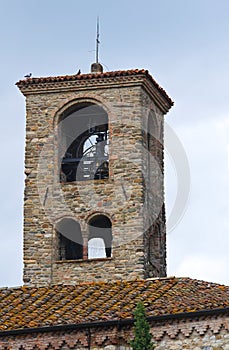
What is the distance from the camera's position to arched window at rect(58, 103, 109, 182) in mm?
39438

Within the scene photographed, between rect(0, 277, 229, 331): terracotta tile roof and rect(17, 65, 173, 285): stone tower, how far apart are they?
2.06 m

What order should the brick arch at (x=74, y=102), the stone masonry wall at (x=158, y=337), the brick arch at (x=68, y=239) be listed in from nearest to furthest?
the stone masonry wall at (x=158, y=337)
the brick arch at (x=68, y=239)
the brick arch at (x=74, y=102)

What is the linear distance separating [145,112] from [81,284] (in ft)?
17.3

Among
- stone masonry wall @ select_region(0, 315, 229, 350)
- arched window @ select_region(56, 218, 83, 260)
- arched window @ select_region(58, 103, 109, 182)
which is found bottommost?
stone masonry wall @ select_region(0, 315, 229, 350)

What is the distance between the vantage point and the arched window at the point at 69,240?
3884 cm

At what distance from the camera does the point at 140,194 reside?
38375 millimetres

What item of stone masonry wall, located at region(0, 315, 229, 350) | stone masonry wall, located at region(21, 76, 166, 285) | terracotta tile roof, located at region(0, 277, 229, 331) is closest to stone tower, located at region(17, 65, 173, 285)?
stone masonry wall, located at region(21, 76, 166, 285)

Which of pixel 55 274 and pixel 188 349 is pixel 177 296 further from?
pixel 55 274

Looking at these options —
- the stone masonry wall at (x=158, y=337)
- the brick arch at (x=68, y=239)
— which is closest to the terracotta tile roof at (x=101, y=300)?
the stone masonry wall at (x=158, y=337)

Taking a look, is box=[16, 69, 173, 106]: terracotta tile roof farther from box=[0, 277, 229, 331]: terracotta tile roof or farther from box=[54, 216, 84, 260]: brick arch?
box=[0, 277, 229, 331]: terracotta tile roof

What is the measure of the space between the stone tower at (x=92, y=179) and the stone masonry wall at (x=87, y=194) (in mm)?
23

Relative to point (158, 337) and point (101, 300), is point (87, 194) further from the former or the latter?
point (158, 337)

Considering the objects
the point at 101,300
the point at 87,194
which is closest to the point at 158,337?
the point at 101,300

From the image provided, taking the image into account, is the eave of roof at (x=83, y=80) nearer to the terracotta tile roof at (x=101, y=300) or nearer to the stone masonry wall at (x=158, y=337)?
the terracotta tile roof at (x=101, y=300)
